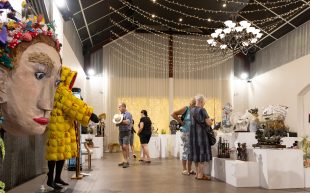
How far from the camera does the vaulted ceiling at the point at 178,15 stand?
1013 cm

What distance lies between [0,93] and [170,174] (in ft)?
18.0

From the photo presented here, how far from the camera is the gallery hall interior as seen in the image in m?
1.23

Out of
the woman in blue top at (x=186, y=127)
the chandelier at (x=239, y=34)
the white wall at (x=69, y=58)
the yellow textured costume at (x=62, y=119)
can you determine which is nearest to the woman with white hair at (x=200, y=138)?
the woman in blue top at (x=186, y=127)

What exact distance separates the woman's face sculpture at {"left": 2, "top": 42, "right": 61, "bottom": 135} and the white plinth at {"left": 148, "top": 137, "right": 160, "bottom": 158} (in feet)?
30.7

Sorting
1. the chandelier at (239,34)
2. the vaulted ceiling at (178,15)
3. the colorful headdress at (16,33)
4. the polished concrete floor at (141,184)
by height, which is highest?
the vaulted ceiling at (178,15)

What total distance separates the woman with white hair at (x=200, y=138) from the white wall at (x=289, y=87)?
6.02 meters

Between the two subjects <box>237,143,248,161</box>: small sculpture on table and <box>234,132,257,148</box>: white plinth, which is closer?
<box>237,143,248,161</box>: small sculpture on table

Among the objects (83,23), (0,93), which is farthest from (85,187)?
(83,23)

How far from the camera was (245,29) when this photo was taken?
29.9 ft

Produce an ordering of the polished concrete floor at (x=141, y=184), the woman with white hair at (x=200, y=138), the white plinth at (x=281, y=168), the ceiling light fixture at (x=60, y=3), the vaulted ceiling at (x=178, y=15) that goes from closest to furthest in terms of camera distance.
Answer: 1. the polished concrete floor at (x=141, y=184)
2. the white plinth at (x=281, y=168)
3. the woman with white hair at (x=200, y=138)
4. the ceiling light fixture at (x=60, y=3)
5. the vaulted ceiling at (x=178, y=15)

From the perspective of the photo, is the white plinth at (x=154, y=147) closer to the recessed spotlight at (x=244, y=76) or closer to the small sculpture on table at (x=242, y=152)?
the small sculpture on table at (x=242, y=152)

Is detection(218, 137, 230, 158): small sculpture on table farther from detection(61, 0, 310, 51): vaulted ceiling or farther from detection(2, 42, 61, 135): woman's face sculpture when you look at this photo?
detection(61, 0, 310, 51): vaulted ceiling

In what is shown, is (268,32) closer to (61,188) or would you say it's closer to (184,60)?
(184,60)

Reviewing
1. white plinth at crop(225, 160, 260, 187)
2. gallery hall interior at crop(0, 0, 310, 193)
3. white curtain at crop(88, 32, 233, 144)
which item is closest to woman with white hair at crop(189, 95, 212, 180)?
gallery hall interior at crop(0, 0, 310, 193)
